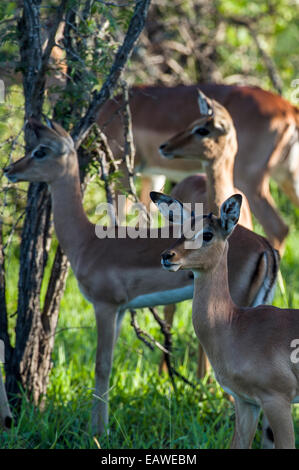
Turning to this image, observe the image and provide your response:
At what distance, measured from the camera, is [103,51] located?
144 inches

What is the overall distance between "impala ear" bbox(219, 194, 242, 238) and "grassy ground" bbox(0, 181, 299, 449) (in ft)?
2.91

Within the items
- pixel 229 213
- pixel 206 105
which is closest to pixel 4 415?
pixel 229 213

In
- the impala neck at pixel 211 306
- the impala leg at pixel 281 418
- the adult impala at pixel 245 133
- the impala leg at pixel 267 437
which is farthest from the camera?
the adult impala at pixel 245 133

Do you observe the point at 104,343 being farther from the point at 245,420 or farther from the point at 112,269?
the point at 245,420

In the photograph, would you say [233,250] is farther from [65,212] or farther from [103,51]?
[103,51]

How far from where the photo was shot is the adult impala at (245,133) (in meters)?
5.73

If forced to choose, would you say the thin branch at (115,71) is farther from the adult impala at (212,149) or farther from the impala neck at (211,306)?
the impala neck at (211,306)

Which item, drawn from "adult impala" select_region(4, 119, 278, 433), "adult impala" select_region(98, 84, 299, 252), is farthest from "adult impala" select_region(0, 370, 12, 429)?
"adult impala" select_region(98, 84, 299, 252)

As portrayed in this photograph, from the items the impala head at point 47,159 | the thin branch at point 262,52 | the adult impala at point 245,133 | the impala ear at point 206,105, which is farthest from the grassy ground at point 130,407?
the thin branch at point 262,52

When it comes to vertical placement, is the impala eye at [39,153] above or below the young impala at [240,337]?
above

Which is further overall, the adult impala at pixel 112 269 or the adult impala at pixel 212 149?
the adult impala at pixel 212 149

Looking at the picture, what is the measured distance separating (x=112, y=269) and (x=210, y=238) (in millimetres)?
818

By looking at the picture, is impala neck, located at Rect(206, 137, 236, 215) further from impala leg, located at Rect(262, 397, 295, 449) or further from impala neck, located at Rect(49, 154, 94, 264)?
impala leg, located at Rect(262, 397, 295, 449)

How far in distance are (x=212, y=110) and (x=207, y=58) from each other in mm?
4521
